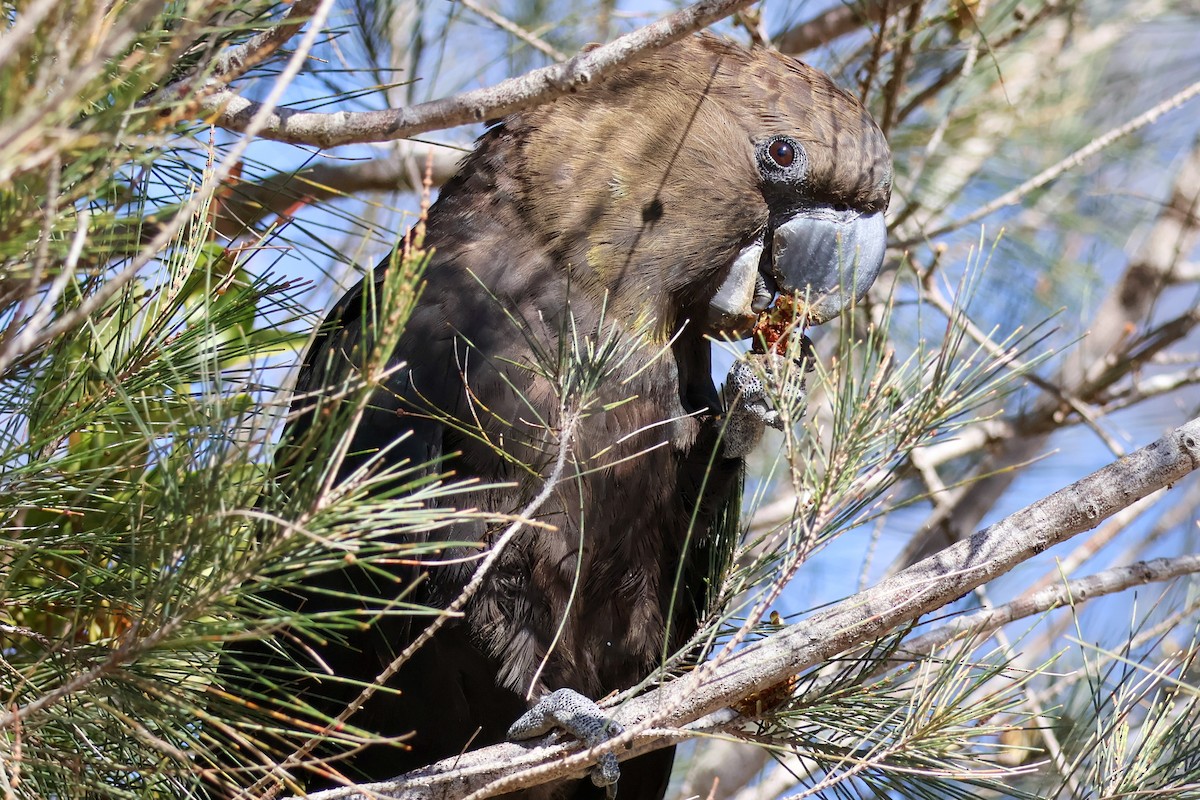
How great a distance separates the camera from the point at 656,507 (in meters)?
2.21

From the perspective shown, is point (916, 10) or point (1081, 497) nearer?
point (1081, 497)

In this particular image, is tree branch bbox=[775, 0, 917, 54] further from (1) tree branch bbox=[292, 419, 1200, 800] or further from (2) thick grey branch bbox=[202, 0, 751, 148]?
(1) tree branch bbox=[292, 419, 1200, 800]

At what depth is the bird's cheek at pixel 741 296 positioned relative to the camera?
2357mm

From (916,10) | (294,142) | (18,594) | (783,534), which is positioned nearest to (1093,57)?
(916,10)

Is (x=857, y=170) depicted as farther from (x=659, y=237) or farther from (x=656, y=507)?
(x=656, y=507)

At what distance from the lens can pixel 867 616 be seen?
62.3 inches

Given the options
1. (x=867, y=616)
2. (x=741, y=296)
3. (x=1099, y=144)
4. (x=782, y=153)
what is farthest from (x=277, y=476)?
(x=1099, y=144)

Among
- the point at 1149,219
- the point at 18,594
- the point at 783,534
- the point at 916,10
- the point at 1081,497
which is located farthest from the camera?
the point at 1149,219

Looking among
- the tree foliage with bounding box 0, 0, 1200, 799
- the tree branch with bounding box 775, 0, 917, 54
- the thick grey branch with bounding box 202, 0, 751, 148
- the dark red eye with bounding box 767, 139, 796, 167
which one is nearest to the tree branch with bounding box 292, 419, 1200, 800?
the tree foliage with bounding box 0, 0, 1200, 799

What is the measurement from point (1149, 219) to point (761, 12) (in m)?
2.41

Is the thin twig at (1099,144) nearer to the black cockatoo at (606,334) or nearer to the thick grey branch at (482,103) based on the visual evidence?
the black cockatoo at (606,334)

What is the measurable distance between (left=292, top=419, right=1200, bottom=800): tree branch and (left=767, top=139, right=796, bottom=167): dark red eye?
1.00 meters

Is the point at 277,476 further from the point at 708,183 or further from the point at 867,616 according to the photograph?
the point at 708,183

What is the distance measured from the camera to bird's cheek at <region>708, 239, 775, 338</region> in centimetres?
236
